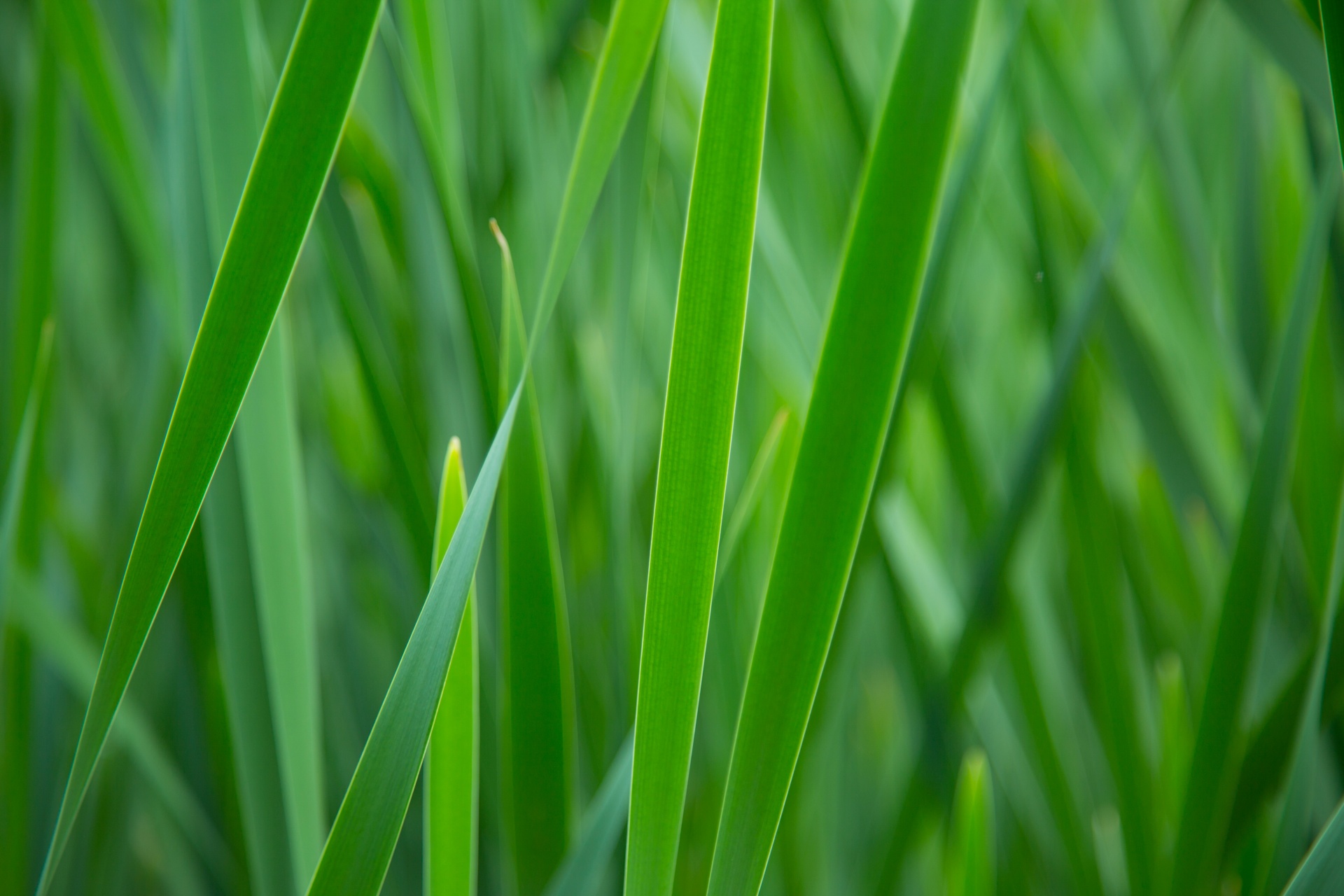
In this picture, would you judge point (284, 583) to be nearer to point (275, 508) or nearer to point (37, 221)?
point (275, 508)

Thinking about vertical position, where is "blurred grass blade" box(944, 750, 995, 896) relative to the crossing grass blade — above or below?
below

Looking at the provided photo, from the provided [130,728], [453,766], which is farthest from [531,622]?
[130,728]

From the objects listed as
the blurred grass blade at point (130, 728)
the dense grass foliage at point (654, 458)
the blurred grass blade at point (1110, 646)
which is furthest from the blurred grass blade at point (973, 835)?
the blurred grass blade at point (130, 728)

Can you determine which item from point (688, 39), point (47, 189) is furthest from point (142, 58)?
point (688, 39)

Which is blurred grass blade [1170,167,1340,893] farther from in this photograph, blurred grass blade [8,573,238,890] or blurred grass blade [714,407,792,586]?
blurred grass blade [8,573,238,890]

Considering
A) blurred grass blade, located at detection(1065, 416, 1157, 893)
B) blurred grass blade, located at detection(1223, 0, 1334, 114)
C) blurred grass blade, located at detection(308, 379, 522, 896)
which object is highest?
blurred grass blade, located at detection(1223, 0, 1334, 114)

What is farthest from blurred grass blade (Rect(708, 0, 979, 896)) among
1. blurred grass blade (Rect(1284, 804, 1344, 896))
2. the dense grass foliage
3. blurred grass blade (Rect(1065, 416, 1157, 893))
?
blurred grass blade (Rect(1065, 416, 1157, 893))

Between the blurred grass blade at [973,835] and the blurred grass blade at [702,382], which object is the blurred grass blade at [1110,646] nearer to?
the blurred grass blade at [973,835]
